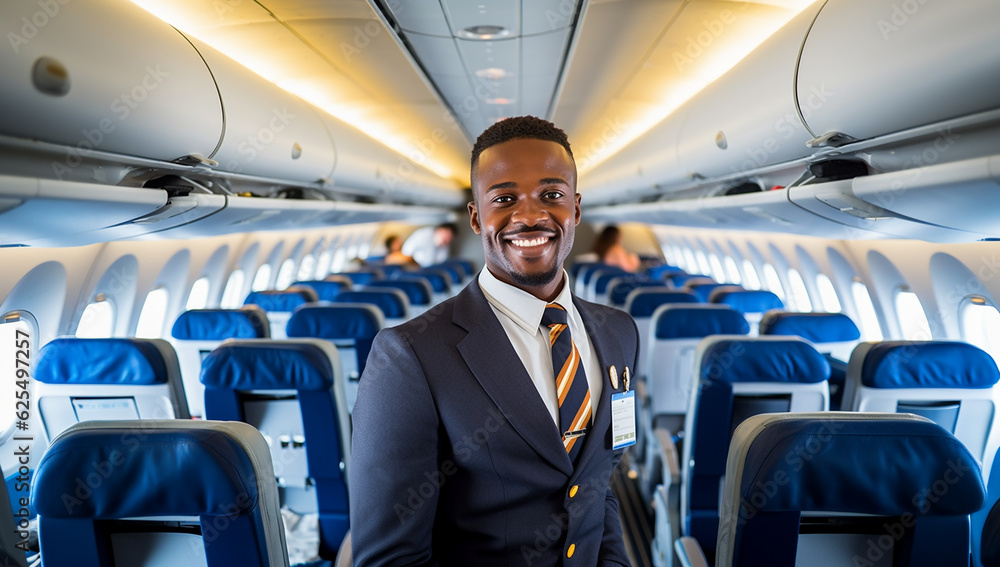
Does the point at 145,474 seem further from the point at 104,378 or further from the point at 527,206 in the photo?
the point at 104,378

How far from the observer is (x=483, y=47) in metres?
3.36

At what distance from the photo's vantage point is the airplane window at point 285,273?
11.6m

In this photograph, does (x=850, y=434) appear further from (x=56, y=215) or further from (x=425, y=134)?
(x=425, y=134)

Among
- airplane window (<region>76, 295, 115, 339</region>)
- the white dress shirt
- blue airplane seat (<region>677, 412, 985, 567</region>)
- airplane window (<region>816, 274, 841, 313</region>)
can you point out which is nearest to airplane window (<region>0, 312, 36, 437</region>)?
airplane window (<region>76, 295, 115, 339</region>)

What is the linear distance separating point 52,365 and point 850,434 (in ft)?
10.9

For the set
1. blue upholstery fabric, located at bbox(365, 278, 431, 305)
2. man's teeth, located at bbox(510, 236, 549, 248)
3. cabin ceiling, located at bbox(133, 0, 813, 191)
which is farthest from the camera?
blue upholstery fabric, located at bbox(365, 278, 431, 305)

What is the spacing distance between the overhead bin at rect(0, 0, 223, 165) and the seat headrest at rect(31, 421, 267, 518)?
0.83m

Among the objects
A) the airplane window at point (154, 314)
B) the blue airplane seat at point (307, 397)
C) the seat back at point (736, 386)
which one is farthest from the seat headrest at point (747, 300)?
the airplane window at point (154, 314)

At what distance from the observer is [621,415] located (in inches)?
66.1

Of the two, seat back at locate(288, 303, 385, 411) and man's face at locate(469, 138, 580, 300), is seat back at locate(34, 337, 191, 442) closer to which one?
seat back at locate(288, 303, 385, 411)

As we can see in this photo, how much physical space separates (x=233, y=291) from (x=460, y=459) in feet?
27.9

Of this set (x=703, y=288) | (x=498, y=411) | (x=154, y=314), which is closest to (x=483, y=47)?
(x=498, y=411)

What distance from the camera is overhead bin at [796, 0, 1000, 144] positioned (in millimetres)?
1529

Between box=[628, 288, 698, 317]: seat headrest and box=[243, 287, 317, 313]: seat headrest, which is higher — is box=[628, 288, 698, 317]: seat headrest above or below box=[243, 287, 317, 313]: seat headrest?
below
